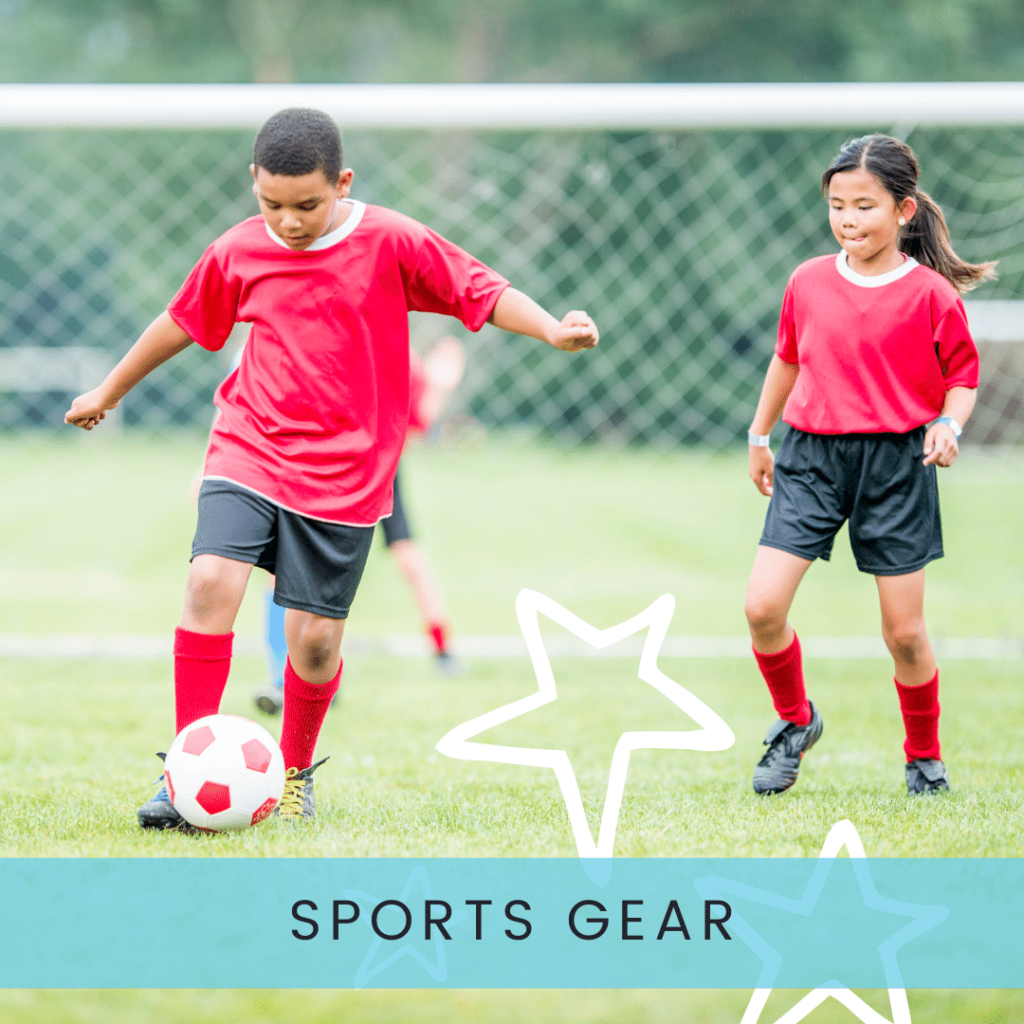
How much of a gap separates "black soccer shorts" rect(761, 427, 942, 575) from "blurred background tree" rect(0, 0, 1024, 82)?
63.4ft

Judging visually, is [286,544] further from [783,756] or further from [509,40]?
[509,40]

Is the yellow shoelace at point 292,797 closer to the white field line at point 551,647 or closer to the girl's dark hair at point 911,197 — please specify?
the girl's dark hair at point 911,197

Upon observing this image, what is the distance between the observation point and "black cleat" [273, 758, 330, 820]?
305cm

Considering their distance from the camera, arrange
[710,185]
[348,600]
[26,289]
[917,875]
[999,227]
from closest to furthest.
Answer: [917,875]
[348,600]
[999,227]
[710,185]
[26,289]

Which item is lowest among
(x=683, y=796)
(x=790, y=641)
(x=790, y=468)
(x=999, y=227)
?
(x=683, y=796)

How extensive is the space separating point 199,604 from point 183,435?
36.7 feet

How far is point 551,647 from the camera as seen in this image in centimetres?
703

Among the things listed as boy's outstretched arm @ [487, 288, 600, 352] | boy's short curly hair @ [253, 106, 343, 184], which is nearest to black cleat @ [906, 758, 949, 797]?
boy's outstretched arm @ [487, 288, 600, 352]

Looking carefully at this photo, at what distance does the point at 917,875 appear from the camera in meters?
2.55

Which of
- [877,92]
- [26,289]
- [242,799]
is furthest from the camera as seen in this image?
[26,289]

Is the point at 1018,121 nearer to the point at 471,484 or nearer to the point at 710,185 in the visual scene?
the point at 710,185

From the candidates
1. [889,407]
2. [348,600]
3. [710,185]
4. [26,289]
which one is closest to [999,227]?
[710,185]

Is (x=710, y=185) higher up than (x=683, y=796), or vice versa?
(x=710, y=185)

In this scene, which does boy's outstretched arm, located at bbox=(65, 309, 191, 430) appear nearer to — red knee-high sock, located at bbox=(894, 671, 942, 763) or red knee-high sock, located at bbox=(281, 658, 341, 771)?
red knee-high sock, located at bbox=(281, 658, 341, 771)
